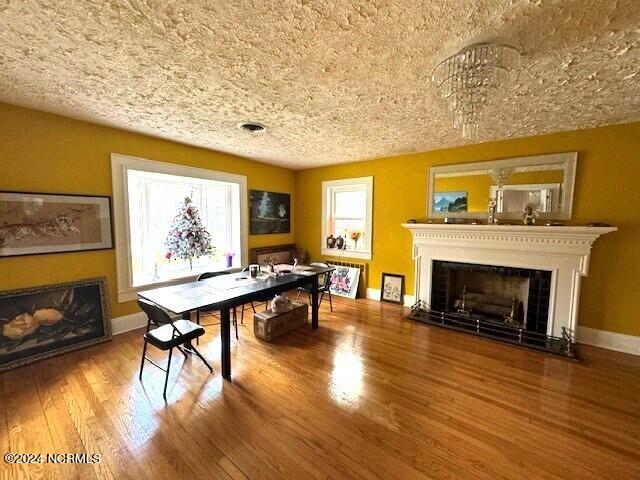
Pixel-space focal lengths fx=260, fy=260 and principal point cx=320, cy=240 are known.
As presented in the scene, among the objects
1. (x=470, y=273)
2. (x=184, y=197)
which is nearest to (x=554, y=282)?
(x=470, y=273)

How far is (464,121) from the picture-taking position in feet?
5.94

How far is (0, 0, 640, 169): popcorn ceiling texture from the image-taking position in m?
1.25

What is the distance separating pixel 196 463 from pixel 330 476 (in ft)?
2.46

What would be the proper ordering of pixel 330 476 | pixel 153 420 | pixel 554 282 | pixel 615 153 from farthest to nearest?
pixel 554 282
pixel 615 153
pixel 153 420
pixel 330 476

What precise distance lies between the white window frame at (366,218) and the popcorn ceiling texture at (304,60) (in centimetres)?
164

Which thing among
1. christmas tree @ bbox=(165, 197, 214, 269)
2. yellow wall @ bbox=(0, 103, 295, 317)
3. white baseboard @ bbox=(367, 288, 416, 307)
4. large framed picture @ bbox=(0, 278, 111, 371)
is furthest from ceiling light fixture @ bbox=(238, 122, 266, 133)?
white baseboard @ bbox=(367, 288, 416, 307)

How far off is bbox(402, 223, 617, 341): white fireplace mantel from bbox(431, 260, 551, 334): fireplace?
78 mm

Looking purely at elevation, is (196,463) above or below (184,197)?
below

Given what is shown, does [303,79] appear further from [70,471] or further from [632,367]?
[632,367]

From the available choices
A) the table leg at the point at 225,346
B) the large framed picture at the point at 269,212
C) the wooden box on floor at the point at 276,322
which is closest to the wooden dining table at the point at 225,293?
the table leg at the point at 225,346

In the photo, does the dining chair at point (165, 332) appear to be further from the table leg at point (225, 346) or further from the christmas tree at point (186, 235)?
the christmas tree at point (186, 235)

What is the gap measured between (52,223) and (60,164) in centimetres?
59

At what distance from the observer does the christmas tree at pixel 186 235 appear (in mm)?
3555

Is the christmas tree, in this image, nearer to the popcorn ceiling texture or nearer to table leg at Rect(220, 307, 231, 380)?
the popcorn ceiling texture
